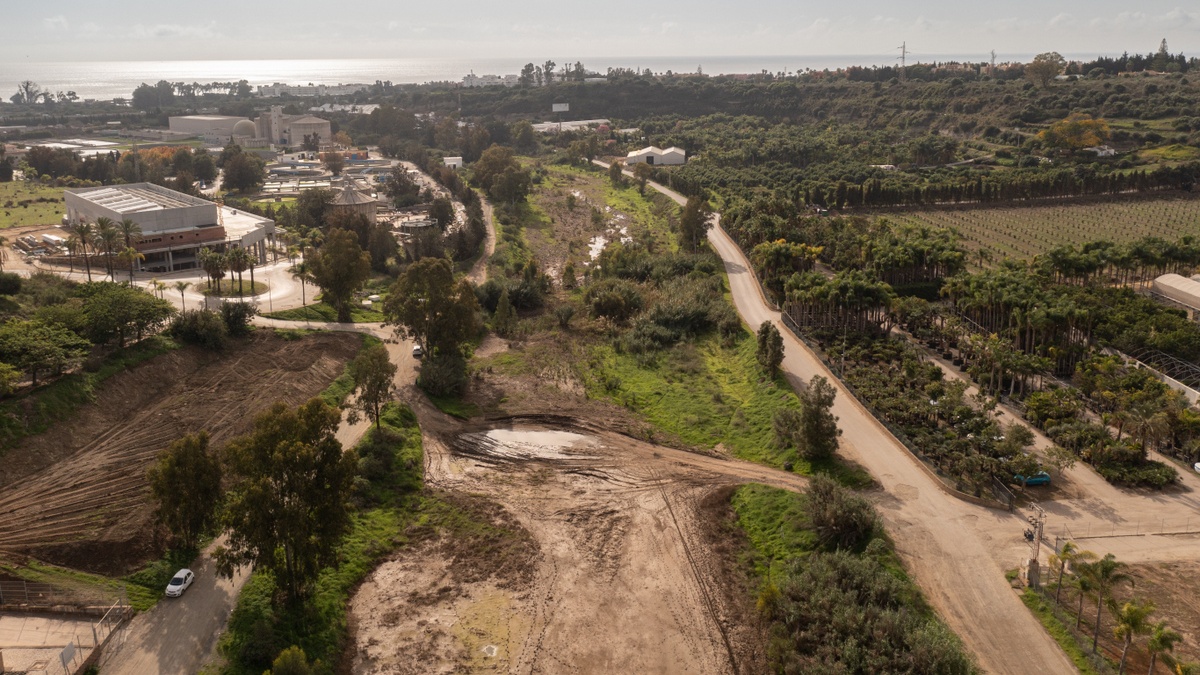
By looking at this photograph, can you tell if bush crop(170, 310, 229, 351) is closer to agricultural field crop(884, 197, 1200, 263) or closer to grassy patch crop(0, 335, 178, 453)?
grassy patch crop(0, 335, 178, 453)

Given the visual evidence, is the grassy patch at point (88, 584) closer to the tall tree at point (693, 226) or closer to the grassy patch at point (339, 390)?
the grassy patch at point (339, 390)

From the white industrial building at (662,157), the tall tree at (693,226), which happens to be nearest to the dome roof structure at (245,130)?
the white industrial building at (662,157)

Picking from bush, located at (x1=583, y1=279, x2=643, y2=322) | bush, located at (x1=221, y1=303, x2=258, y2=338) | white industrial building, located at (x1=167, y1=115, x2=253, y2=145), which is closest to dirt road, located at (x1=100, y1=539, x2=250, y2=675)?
bush, located at (x1=221, y1=303, x2=258, y2=338)

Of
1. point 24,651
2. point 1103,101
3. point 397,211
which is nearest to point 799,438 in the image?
point 24,651

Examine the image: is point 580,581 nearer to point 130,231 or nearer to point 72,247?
point 130,231

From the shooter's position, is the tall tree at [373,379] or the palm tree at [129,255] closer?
the tall tree at [373,379]
